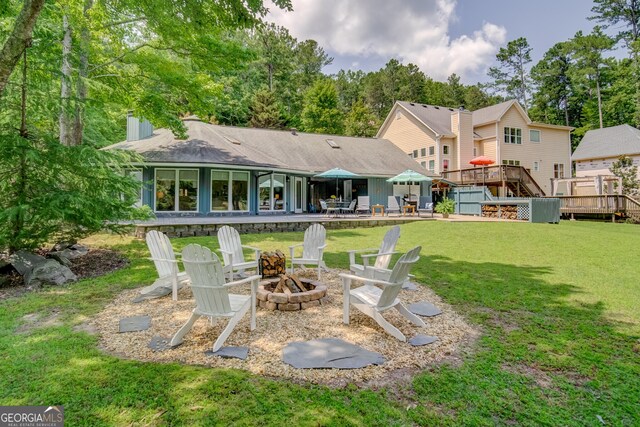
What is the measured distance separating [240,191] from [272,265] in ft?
34.0

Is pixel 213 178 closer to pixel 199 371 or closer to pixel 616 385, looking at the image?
pixel 199 371

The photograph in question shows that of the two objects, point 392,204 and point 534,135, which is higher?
point 534,135

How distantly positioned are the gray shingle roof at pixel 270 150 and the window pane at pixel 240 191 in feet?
2.79

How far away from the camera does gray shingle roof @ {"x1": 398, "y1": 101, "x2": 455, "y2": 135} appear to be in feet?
80.6

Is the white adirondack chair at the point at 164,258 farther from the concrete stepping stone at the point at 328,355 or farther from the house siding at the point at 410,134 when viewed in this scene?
the house siding at the point at 410,134

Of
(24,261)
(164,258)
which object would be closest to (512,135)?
(164,258)

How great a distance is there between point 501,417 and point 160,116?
11.6 meters

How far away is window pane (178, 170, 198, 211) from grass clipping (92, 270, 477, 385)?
32.1 ft

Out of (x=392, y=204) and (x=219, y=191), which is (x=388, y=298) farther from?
(x=392, y=204)

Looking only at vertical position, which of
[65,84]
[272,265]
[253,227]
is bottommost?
[272,265]

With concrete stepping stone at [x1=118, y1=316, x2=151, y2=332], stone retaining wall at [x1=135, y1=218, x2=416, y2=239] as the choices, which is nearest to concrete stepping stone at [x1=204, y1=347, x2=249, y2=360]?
concrete stepping stone at [x1=118, y1=316, x2=151, y2=332]

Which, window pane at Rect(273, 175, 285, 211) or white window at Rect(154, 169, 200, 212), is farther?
window pane at Rect(273, 175, 285, 211)

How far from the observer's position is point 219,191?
14.7 meters

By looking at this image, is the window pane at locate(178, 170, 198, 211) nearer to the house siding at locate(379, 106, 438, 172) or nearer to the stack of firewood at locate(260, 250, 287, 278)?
the stack of firewood at locate(260, 250, 287, 278)
